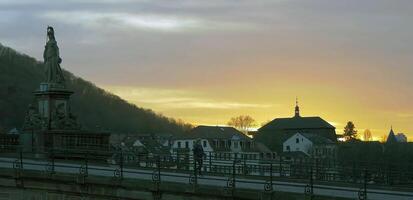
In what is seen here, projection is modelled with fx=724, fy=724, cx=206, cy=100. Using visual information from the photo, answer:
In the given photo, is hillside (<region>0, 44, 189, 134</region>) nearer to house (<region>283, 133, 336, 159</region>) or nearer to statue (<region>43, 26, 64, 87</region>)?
house (<region>283, 133, 336, 159</region>)

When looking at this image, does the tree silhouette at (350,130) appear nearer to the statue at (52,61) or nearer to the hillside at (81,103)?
the hillside at (81,103)

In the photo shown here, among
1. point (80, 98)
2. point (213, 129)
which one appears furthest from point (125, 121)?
point (213, 129)

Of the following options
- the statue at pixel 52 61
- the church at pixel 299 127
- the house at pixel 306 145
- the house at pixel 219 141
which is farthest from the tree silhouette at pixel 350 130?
the statue at pixel 52 61

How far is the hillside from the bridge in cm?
7813

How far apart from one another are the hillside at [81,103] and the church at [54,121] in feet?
223

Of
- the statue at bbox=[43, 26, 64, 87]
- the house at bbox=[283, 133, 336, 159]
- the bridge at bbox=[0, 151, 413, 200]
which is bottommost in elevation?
the bridge at bbox=[0, 151, 413, 200]

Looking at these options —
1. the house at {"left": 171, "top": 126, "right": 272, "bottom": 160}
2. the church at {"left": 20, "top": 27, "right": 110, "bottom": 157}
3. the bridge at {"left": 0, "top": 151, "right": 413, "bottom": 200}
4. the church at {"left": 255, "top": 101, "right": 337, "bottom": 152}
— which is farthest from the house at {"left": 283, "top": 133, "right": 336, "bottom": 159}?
the bridge at {"left": 0, "top": 151, "right": 413, "bottom": 200}

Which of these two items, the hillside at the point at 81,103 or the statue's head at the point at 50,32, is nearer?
the statue's head at the point at 50,32

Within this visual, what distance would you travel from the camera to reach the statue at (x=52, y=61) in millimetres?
33688

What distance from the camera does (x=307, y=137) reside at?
439 feet

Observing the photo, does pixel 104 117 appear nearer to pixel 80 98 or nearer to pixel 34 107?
pixel 80 98

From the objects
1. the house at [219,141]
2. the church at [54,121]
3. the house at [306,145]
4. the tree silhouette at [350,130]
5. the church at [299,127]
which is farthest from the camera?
the tree silhouette at [350,130]

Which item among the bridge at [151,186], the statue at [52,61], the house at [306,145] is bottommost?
the bridge at [151,186]

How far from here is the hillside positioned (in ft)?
359
